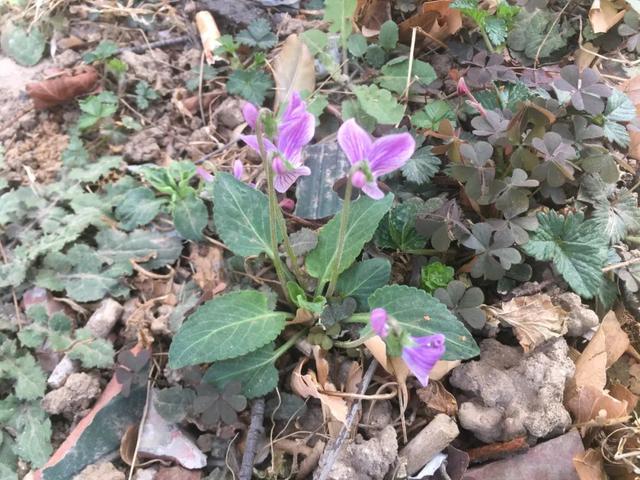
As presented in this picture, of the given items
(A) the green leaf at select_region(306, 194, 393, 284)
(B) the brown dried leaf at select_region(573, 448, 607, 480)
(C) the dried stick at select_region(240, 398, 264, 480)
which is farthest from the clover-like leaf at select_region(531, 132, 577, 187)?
(C) the dried stick at select_region(240, 398, 264, 480)

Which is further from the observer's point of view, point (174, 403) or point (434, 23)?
point (434, 23)

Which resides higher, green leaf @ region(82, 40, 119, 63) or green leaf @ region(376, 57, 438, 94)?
green leaf @ region(376, 57, 438, 94)

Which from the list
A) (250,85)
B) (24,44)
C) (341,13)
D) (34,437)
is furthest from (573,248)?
(24,44)

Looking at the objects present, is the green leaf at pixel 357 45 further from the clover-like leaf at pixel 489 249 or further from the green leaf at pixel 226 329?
the green leaf at pixel 226 329

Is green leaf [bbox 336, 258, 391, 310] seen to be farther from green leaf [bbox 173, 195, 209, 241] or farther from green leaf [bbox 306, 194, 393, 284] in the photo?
green leaf [bbox 173, 195, 209, 241]

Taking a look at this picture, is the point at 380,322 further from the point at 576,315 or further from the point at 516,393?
the point at 576,315

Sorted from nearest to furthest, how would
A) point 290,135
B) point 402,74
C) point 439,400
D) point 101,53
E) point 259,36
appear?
point 290,135 → point 439,400 → point 402,74 → point 259,36 → point 101,53
